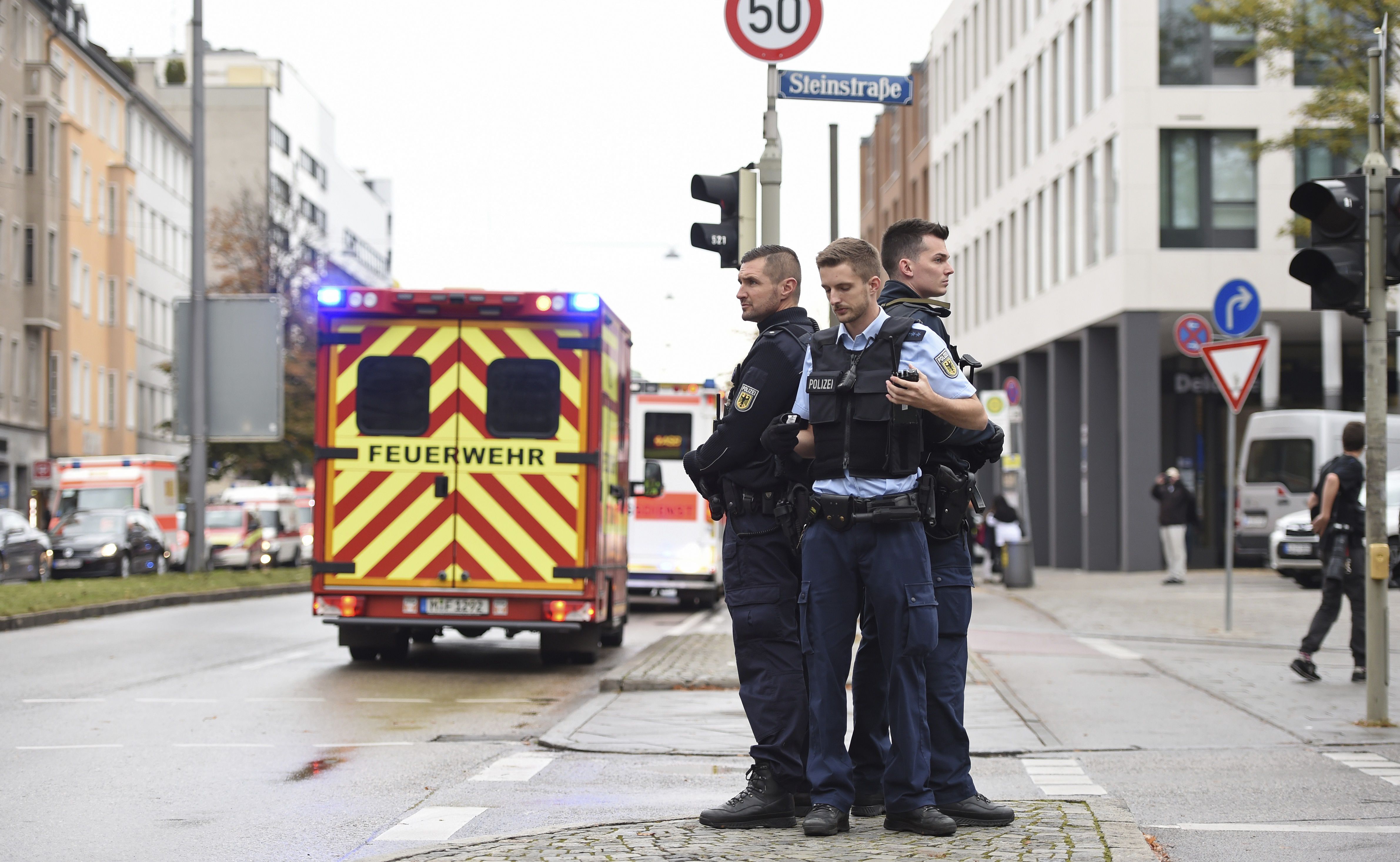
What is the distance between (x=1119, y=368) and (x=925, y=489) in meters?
32.4

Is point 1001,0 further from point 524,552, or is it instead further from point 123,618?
point 524,552

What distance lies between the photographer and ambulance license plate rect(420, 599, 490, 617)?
1389cm

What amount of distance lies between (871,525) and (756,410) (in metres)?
0.76

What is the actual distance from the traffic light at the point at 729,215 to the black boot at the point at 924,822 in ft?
20.0

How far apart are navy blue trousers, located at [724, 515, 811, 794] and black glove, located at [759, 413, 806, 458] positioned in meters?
0.37

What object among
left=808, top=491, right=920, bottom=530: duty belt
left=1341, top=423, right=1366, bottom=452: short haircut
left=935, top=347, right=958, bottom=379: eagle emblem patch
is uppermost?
left=935, top=347, right=958, bottom=379: eagle emblem patch

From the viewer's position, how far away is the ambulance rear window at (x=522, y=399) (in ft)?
45.5

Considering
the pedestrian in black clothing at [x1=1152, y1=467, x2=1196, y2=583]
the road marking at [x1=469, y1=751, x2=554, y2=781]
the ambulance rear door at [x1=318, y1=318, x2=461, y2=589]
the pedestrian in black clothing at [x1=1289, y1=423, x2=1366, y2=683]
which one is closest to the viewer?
the road marking at [x1=469, y1=751, x2=554, y2=781]

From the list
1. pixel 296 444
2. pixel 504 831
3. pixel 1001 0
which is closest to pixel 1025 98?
pixel 1001 0

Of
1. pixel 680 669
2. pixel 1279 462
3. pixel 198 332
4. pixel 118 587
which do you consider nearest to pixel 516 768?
pixel 680 669

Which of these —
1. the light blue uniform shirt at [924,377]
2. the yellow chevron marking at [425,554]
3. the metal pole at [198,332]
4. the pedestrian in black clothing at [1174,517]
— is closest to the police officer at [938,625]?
the light blue uniform shirt at [924,377]

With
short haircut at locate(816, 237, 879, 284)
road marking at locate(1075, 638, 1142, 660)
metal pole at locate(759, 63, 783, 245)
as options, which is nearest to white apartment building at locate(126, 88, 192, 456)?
road marking at locate(1075, 638, 1142, 660)

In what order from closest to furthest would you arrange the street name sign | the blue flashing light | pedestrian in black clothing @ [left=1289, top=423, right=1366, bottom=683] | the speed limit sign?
the speed limit sign, pedestrian in black clothing @ [left=1289, top=423, right=1366, bottom=683], the blue flashing light, the street name sign

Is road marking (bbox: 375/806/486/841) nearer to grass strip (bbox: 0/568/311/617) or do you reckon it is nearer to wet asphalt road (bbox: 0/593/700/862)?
wet asphalt road (bbox: 0/593/700/862)
